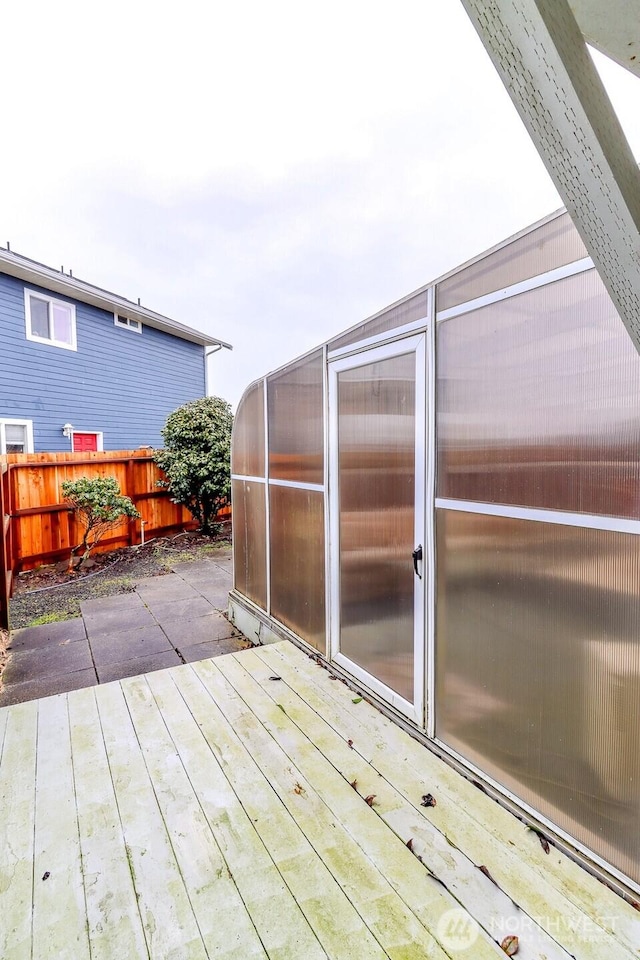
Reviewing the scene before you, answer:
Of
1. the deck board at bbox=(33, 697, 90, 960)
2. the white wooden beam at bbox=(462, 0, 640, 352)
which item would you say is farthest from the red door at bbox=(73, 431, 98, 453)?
the white wooden beam at bbox=(462, 0, 640, 352)

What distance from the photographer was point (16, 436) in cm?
785

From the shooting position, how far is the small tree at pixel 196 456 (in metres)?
7.86

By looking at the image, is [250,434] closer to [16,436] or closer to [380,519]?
[380,519]

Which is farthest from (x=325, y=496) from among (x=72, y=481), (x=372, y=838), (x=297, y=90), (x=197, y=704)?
(x=72, y=481)

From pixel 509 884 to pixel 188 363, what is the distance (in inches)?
447

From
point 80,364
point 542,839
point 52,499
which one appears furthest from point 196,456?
point 542,839

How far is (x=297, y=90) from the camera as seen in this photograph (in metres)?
2.94

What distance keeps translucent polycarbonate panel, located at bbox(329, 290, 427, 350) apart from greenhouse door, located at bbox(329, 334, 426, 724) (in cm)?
11

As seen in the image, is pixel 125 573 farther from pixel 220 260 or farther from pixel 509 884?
pixel 220 260

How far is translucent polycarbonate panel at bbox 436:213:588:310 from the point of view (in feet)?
4.99

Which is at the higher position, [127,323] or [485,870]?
[127,323]

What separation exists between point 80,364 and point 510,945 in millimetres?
9929

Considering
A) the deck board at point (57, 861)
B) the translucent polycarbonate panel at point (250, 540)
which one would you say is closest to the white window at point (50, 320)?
the translucent polycarbonate panel at point (250, 540)

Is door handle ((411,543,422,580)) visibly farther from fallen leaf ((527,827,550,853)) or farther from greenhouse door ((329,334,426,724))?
fallen leaf ((527,827,550,853))
